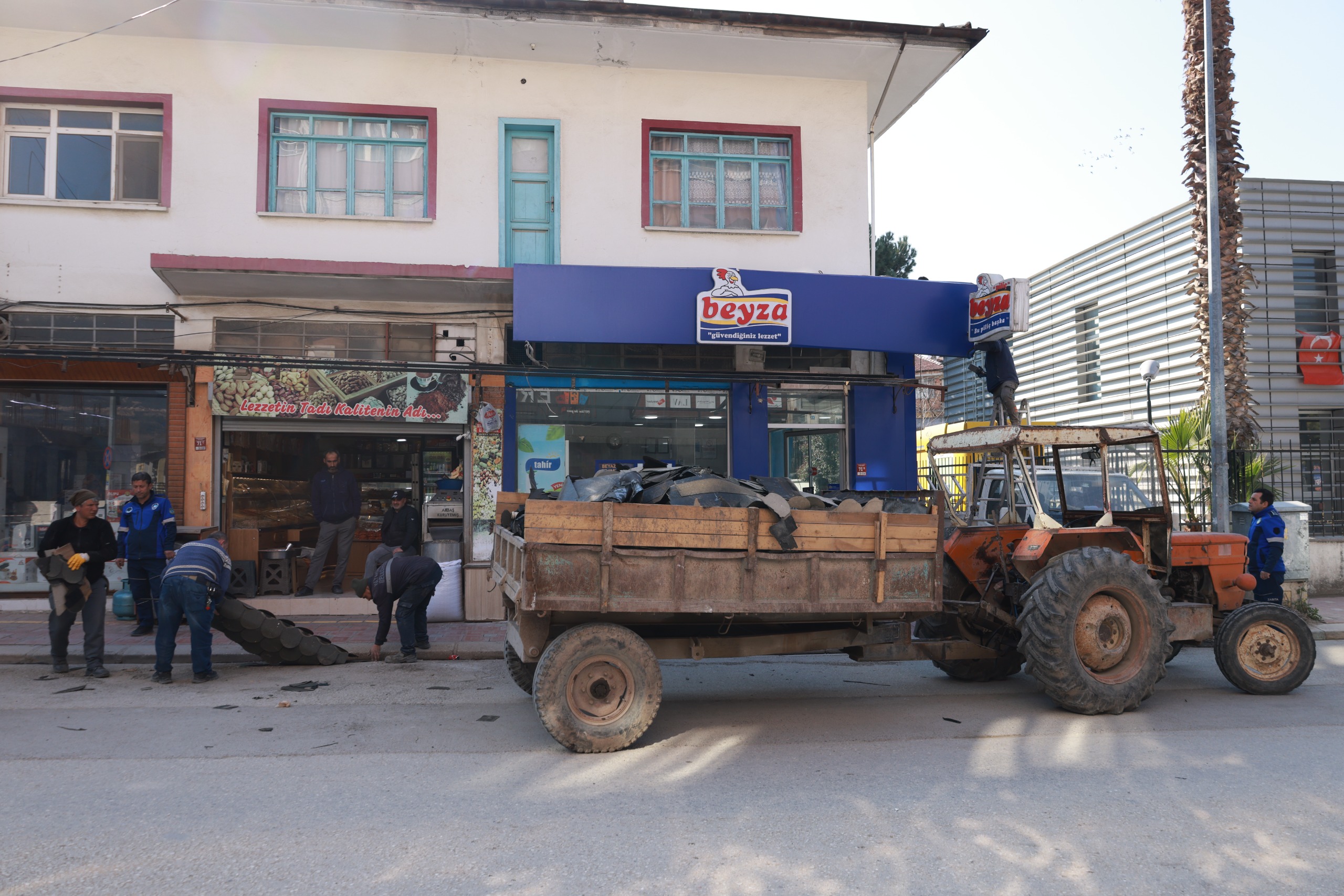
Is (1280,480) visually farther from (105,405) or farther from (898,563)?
(105,405)

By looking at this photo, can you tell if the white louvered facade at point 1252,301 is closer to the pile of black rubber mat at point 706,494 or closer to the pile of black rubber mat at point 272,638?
the pile of black rubber mat at point 706,494

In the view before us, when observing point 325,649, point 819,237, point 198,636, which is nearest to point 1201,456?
point 819,237

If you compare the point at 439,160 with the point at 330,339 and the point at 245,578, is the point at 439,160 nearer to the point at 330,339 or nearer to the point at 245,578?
the point at 330,339

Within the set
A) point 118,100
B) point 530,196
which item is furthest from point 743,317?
point 118,100

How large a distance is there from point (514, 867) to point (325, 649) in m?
5.77

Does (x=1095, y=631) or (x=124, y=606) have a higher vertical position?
(x=1095, y=631)

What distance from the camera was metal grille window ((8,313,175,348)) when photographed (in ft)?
38.4

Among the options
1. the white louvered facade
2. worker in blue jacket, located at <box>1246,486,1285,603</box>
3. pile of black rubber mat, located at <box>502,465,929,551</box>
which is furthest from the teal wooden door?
the white louvered facade

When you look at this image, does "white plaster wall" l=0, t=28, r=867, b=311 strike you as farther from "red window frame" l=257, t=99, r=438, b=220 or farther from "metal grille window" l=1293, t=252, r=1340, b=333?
"metal grille window" l=1293, t=252, r=1340, b=333

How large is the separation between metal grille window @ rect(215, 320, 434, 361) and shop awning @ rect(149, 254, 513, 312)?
0.39m

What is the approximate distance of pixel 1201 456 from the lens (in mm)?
13625

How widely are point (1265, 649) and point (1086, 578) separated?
2231 mm

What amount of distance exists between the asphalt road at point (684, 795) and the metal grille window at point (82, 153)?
753 centimetres

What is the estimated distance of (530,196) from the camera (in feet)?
41.9
